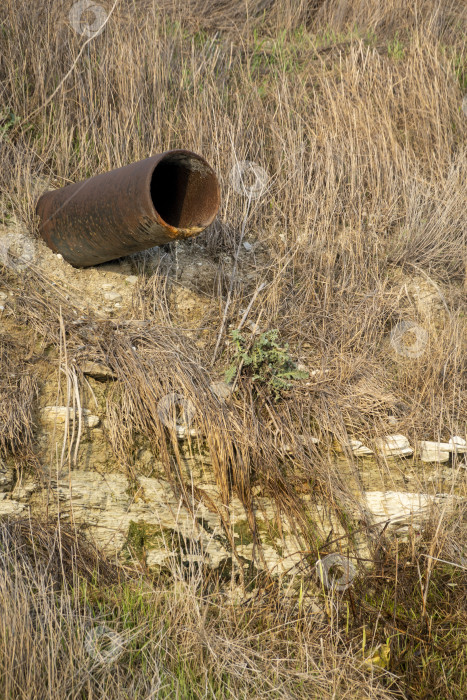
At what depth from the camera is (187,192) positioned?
119 inches

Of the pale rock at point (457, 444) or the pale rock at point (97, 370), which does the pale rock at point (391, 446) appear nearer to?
the pale rock at point (457, 444)

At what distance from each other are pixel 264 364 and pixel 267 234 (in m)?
1.08

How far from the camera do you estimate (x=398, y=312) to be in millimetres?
3748

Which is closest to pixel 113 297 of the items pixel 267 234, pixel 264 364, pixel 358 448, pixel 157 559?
pixel 264 364

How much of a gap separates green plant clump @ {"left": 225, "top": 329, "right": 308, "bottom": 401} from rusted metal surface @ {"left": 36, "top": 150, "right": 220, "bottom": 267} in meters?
0.64

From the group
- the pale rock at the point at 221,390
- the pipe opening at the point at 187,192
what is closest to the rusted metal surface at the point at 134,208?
the pipe opening at the point at 187,192

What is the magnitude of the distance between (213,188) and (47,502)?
59.8 inches

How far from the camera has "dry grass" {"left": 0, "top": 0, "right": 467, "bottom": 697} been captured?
2918 mm

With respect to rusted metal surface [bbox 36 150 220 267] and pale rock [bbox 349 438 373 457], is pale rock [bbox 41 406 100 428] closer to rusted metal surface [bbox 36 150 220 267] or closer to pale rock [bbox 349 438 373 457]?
rusted metal surface [bbox 36 150 220 267]

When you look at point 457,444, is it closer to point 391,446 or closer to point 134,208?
point 391,446

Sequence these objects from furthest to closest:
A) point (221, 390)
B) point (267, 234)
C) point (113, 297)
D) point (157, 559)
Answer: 1. point (267, 234)
2. point (113, 297)
3. point (221, 390)
4. point (157, 559)

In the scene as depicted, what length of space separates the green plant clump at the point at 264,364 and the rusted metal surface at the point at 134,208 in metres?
0.64

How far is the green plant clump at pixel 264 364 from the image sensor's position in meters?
3.15

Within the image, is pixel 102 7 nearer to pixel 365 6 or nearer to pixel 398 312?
pixel 365 6
